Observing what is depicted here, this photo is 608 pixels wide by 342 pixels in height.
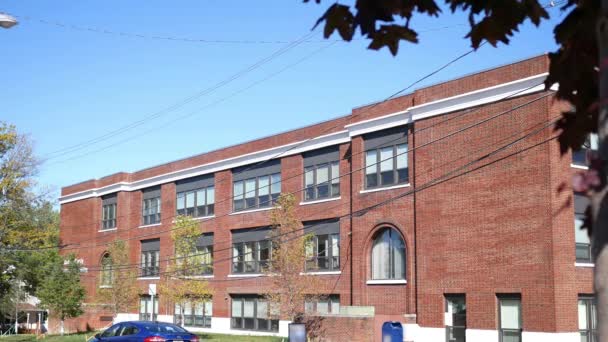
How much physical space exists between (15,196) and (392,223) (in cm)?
2867

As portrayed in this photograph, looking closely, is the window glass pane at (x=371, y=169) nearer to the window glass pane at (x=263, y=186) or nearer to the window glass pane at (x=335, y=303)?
the window glass pane at (x=335, y=303)

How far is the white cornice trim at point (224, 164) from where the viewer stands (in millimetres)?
42094

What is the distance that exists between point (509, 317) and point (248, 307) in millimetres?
18885

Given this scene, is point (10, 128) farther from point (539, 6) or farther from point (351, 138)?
point (539, 6)

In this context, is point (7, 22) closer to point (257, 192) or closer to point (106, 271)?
point (257, 192)

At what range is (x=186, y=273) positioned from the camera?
44.2 meters

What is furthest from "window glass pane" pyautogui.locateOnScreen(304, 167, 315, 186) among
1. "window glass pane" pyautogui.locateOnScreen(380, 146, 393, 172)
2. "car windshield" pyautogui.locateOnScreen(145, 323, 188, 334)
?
"car windshield" pyautogui.locateOnScreen(145, 323, 188, 334)

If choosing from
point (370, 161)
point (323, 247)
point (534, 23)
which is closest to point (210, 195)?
point (323, 247)

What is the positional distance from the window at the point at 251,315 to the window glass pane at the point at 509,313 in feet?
51.1

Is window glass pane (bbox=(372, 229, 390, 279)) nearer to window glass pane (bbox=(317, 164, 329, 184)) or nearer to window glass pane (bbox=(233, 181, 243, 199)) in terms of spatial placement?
window glass pane (bbox=(317, 164, 329, 184))

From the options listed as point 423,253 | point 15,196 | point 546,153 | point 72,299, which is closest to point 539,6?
point 546,153

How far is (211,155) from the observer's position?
168 ft

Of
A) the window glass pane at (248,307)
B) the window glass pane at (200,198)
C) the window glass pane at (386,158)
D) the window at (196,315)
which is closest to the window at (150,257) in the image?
the window at (196,315)

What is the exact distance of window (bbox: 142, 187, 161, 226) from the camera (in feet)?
185
